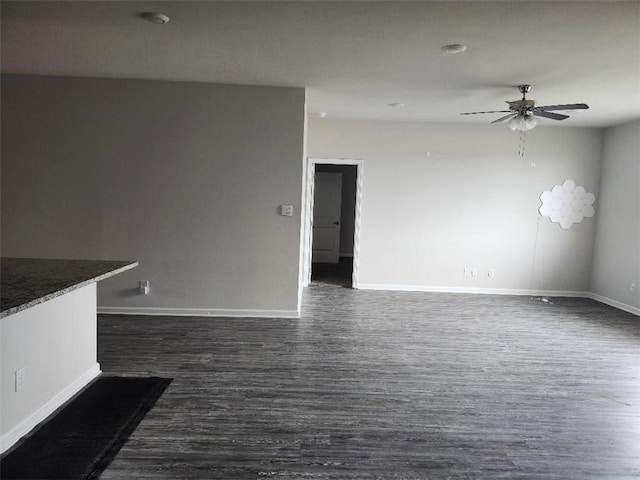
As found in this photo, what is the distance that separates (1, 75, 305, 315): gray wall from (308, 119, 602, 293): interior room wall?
2.19 metres

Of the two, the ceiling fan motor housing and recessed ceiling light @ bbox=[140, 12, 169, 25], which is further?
the ceiling fan motor housing

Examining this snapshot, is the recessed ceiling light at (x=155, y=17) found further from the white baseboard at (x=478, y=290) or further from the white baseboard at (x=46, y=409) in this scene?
the white baseboard at (x=478, y=290)

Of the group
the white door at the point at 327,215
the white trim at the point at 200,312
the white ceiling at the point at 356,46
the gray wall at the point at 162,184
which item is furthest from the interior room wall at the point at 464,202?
the white door at the point at 327,215

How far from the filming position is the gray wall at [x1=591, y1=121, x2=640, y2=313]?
608cm

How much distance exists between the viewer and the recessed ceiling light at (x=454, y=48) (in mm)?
3411

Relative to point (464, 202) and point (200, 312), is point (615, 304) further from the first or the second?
point (200, 312)

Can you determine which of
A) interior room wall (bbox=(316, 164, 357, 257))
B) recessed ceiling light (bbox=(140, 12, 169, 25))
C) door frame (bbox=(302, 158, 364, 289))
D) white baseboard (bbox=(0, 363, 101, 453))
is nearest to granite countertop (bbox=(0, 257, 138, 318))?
white baseboard (bbox=(0, 363, 101, 453))

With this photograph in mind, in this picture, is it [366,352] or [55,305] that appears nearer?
[55,305]

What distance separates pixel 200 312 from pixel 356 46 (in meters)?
3.39

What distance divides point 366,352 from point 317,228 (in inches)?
233

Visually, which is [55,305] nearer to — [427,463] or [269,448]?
[269,448]

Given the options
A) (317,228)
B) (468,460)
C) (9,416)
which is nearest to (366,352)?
(468,460)

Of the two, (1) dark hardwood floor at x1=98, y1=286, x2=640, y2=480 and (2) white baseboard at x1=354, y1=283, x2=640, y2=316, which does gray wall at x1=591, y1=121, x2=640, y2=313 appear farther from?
(1) dark hardwood floor at x1=98, y1=286, x2=640, y2=480

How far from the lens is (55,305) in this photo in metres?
2.76
